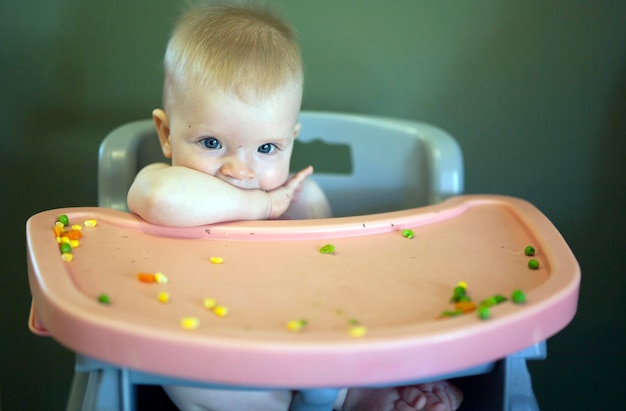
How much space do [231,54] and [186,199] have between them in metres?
0.19

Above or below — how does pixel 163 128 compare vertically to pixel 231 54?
below

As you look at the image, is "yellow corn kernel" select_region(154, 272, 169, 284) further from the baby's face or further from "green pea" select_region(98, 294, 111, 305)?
the baby's face

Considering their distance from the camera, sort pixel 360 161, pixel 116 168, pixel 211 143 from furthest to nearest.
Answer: pixel 360 161 → pixel 116 168 → pixel 211 143

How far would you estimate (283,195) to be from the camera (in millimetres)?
876

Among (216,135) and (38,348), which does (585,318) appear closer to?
(216,135)

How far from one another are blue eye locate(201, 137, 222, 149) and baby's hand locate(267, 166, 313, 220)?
0.29 feet

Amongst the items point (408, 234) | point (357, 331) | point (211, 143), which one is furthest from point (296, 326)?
point (211, 143)

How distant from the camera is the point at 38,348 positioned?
3.75ft

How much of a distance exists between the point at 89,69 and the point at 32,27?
0.10 metres

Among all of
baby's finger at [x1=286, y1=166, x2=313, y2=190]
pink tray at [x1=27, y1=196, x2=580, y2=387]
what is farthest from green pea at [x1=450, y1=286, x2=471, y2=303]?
baby's finger at [x1=286, y1=166, x2=313, y2=190]

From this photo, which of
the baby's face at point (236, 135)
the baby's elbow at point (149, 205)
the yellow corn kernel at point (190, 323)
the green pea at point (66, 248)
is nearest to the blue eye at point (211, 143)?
the baby's face at point (236, 135)

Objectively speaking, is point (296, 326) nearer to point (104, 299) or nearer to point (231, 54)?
point (104, 299)

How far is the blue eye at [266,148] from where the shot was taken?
0.84m

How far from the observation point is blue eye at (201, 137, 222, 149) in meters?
0.82
